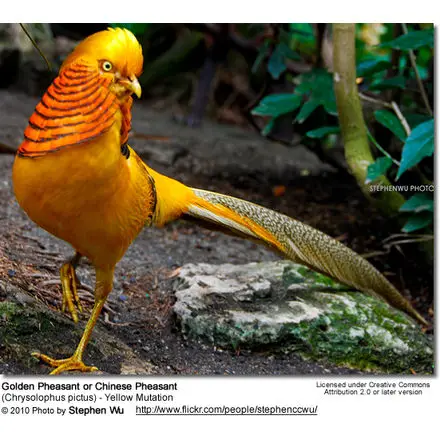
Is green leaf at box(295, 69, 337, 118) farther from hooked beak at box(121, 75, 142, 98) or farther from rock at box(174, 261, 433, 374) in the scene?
hooked beak at box(121, 75, 142, 98)

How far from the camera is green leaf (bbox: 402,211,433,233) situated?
311 centimetres

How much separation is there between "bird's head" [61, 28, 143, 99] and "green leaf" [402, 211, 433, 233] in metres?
1.85

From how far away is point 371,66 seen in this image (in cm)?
318

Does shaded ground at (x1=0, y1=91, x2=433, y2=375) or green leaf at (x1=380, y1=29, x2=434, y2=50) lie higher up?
green leaf at (x1=380, y1=29, x2=434, y2=50)

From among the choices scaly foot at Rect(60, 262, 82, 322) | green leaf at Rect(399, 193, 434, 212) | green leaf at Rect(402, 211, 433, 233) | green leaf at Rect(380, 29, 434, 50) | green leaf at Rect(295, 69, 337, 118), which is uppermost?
green leaf at Rect(380, 29, 434, 50)

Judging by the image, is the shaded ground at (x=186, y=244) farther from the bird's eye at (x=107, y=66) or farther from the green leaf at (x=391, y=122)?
the bird's eye at (x=107, y=66)

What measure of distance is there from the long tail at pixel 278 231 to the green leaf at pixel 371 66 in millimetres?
982

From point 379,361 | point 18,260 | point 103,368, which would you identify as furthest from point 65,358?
point 379,361

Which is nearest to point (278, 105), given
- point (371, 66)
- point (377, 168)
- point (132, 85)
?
point (371, 66)

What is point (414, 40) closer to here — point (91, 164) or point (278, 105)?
point (278, 105)

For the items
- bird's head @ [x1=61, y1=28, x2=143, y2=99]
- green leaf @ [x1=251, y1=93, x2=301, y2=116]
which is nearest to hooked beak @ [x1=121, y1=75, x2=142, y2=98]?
bird's head @ [x1=61, y1=28, x2=143, y2=99]

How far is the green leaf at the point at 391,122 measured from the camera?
3.08m

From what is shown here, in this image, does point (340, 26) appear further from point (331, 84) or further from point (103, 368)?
point (103, 368)

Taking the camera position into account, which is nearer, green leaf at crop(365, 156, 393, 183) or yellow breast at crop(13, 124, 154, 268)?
yellow breast at crop(13, 124, 154, 268)
